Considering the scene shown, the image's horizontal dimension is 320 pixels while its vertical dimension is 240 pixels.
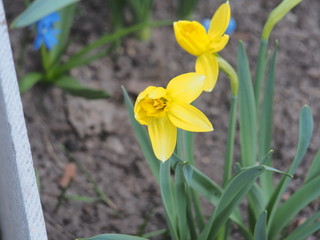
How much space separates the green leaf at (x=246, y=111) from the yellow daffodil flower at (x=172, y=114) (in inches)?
9.6

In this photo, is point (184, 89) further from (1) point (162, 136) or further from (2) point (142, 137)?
(2) point (142, 137)

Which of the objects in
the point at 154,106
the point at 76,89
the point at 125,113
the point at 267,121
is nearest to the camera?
the point at 154,106

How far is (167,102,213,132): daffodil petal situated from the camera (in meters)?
0.96

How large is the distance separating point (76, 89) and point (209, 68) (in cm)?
80

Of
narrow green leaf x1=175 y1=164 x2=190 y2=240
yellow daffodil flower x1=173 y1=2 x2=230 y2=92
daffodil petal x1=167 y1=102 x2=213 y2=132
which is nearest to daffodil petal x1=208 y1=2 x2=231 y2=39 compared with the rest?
yellow daffodil flower x1=173 y1=2 x2=230 y2=92

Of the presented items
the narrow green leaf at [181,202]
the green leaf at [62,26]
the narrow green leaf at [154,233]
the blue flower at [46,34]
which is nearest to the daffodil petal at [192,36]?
the narrow green leaf at [181,202]

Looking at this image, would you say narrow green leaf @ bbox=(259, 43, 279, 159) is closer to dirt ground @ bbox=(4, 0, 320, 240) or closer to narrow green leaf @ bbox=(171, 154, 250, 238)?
narrow green leaf @ bbox=(171, 154, 250, 238)

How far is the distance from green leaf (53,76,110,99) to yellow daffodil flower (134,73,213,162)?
0.67m

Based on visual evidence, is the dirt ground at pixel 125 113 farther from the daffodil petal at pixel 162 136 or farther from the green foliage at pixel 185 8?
the daffodil petal at pixel 162 136

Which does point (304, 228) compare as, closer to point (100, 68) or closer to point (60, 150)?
point (60, 150)

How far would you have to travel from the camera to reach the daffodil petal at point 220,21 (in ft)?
3.32

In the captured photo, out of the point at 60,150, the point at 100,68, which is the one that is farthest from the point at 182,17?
the point at 60,150

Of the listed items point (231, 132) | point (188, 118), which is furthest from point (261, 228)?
point (188, 118)

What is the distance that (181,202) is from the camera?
117 centimetres
